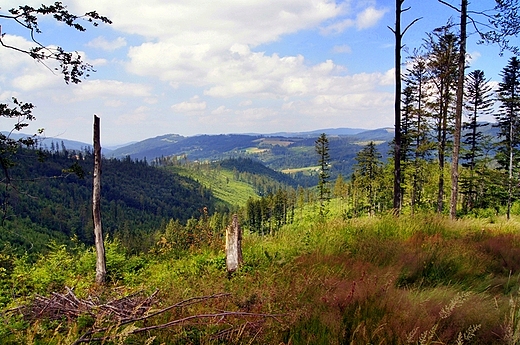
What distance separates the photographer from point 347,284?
13.1 ft

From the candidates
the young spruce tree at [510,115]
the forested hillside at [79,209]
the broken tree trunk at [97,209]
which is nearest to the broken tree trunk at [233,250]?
the broken tree trunk at [97,209]

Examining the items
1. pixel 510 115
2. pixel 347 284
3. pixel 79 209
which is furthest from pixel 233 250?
pixel 79 209

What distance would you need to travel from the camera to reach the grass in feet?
9.80

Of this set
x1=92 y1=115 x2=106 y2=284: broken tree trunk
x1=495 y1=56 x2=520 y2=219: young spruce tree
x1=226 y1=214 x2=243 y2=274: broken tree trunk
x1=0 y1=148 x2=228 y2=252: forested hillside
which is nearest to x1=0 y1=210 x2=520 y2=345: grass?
x1=226 y1=214 x2=243 y2=274: broken tree trunk

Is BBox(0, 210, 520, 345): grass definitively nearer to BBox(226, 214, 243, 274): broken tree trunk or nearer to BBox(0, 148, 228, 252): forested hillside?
BBox(226, 214, 243, 274): broken tree trunk

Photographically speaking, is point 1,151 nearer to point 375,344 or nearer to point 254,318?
point 254,318

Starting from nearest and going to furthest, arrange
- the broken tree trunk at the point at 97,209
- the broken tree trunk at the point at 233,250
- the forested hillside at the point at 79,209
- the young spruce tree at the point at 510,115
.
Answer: the broken tree trunk at the point at 233,250
the broken tree trunk at the point at 97,209
the young spruce tree at the point at 510,115
the forested hillside at the point at 79,209

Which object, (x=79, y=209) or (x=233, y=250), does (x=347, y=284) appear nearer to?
(x=233, y=250)

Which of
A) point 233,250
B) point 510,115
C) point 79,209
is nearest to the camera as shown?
point 233,250

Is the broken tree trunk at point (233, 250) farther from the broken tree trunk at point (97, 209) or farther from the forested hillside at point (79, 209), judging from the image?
the forested hillside at point (79, 209)

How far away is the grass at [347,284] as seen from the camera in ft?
9.80

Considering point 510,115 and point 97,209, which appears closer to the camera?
point 97,209

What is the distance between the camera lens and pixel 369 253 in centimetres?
587

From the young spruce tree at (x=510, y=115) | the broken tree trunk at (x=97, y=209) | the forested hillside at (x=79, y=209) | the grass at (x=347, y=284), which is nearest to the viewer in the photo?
the grass at (x=347, y=284)
